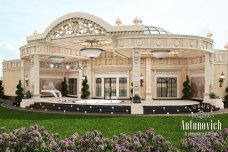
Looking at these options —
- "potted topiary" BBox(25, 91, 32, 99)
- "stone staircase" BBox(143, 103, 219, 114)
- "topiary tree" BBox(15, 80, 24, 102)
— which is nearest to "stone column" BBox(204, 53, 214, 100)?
"stone staircase" BBox(143, 103, 219, 114)

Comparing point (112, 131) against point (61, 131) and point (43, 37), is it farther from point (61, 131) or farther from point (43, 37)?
point (43, 37)

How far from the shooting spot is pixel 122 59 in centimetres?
2955

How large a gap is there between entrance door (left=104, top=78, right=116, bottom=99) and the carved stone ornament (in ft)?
29.4

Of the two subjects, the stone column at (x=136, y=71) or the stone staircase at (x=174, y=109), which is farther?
the stone staircase at (x=174, y=109)

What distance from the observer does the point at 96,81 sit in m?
30.8

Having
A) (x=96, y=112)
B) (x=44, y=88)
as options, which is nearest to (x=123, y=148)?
(x=96, y=112)

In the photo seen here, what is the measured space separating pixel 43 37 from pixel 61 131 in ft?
43.5

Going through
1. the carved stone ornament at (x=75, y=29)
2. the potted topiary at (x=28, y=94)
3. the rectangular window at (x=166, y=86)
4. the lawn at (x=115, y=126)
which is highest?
the carved stone ornament at (x=75, y=29)

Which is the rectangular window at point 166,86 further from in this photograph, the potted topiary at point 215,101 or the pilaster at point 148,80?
the potted topiary at point 215,101

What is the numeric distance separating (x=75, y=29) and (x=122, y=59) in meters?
8.90

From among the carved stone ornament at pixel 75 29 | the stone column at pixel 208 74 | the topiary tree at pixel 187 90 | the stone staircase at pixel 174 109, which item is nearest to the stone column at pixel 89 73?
the carved stone ornament at pixel 75 29

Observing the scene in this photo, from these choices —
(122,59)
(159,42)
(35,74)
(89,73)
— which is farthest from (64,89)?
(159,42)

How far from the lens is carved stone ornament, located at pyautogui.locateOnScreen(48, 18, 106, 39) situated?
2109 cm

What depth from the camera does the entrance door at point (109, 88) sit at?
29.7 m
